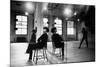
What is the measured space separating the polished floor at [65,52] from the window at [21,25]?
10.4 inches

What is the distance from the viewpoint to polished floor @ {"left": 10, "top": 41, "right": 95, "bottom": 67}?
8.66 ft

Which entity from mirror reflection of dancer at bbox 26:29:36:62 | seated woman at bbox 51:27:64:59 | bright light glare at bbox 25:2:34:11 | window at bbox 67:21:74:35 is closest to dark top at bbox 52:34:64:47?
seated woman at bbox 51:27:64:59

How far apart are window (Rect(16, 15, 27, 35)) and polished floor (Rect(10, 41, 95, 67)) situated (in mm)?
264

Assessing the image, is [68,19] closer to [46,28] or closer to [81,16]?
[81,16]

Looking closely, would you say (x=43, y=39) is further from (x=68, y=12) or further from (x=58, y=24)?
(x=68, y=12)

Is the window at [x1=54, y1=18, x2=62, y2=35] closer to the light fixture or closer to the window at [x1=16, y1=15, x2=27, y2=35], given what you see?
the light fixture

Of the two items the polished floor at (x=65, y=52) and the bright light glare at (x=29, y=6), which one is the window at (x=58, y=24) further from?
the bright light glare at (x=29, y=6)

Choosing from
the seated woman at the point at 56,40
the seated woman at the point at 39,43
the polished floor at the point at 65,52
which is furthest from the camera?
the seated woman at the point at 56,40

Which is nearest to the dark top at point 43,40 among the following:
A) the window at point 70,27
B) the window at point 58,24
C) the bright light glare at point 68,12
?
the window at point 58,24

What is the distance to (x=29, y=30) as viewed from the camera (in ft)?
8.92

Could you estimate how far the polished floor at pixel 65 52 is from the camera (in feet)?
8.66

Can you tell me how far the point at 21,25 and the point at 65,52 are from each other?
3.97 ft

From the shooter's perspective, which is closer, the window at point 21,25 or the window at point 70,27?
the window at point 21,25
